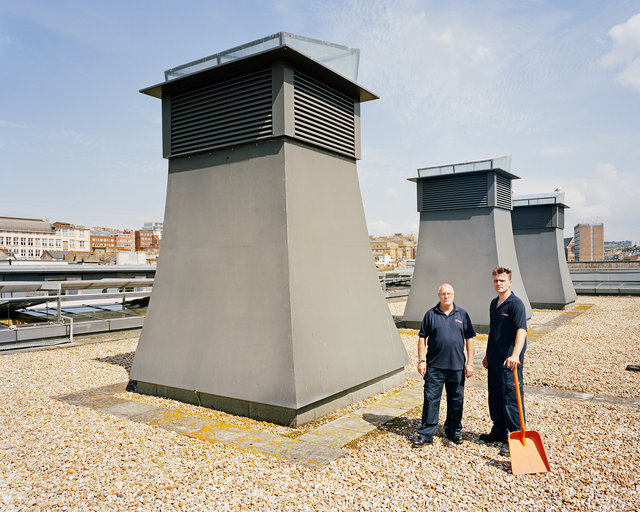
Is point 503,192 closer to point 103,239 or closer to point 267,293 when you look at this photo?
point 267,293

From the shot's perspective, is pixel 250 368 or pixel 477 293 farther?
pixel 477 293

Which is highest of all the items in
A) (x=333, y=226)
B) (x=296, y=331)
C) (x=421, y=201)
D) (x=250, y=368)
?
(x=421, y=201)

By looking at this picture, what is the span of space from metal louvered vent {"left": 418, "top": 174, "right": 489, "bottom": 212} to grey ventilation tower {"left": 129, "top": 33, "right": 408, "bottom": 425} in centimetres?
616

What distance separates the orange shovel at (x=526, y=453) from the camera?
3963 mm

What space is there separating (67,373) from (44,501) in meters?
4.90

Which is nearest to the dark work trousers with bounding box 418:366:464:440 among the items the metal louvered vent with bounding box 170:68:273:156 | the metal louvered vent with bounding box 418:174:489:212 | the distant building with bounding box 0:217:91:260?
the metal louvered vent with bounding box 170:68:273:156

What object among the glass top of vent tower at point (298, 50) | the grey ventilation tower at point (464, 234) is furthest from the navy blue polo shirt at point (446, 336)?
the grey ventilation tower at point (464, 234)

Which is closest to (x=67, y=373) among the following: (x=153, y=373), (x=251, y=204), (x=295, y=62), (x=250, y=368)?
(x=153, y=373)

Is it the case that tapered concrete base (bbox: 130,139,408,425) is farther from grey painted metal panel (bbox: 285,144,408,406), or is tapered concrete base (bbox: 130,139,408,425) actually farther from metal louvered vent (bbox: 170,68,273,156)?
metal louvered vent (bbox: 170,68,273,156)

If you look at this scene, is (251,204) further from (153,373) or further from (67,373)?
(67,373)

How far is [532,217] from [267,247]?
15601mm

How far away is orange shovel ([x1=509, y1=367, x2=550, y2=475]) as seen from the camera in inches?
156

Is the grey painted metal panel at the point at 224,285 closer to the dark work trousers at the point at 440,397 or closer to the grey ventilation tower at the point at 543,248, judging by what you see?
the dark work trousers at the point at 440,397

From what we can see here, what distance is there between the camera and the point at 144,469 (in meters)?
4.09
